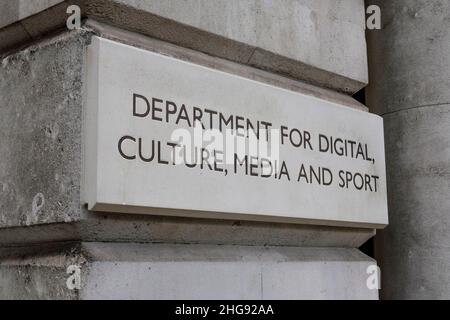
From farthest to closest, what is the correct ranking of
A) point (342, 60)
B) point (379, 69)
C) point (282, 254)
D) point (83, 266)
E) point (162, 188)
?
1. point (379, 69)
2. point (342, 60)
3. point (282, 254)
4. point (162, 188)
5. point (83, 266)

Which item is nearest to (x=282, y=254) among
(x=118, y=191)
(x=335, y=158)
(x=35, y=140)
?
(x=335, y=158)

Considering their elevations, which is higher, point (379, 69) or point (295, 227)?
point (379, 69)

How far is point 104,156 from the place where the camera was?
2.63 m

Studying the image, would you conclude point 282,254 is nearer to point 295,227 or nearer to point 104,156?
point 295,227

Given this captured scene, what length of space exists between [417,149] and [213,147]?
190cm

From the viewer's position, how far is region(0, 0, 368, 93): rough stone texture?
2977 millimetres

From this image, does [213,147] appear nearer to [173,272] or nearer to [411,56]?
[173,272]

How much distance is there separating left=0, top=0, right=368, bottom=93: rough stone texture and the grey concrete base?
3.11 feet

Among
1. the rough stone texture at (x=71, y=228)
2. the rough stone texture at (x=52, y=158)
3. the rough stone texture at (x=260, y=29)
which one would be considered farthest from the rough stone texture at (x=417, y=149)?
the rough stone texture at (x=52, y=158)

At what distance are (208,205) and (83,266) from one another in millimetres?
631

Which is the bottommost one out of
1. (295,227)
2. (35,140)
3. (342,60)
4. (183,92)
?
(295,227)

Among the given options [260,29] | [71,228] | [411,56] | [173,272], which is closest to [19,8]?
[71,228]

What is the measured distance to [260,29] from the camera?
140 inches

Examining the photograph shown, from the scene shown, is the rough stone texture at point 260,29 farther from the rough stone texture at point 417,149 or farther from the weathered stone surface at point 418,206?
the weathered stone surface at point 418,206
